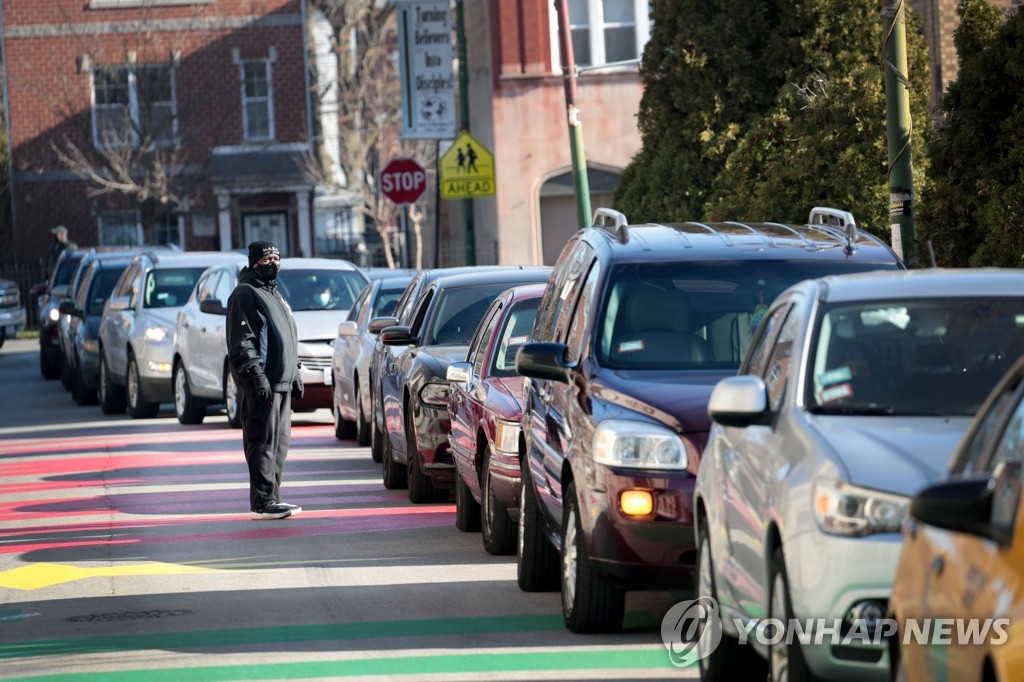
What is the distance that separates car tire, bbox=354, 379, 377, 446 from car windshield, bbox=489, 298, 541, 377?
597 cm

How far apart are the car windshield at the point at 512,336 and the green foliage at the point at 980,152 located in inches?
123

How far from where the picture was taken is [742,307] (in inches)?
386

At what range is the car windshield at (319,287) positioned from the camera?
2283cm

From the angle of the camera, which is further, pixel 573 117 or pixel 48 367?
pixel 48 367

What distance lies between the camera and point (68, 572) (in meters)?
11.8

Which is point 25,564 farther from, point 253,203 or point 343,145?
point 343,145

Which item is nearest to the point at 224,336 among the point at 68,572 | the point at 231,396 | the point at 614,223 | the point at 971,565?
the point at 231,396

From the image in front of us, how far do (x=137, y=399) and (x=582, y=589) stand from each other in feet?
53.8

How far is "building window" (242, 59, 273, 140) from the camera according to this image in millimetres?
53406

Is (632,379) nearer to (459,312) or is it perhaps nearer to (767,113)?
(459,312)

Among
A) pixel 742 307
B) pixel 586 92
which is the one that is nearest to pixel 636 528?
pixel 742 307

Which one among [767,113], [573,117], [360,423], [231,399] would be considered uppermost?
[573,117]

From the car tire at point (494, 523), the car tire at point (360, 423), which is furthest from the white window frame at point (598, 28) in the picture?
the car tire at point (494, 523)

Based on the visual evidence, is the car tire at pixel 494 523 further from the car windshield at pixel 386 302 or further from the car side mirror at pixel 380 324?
the car windshield at pixel 386 302
